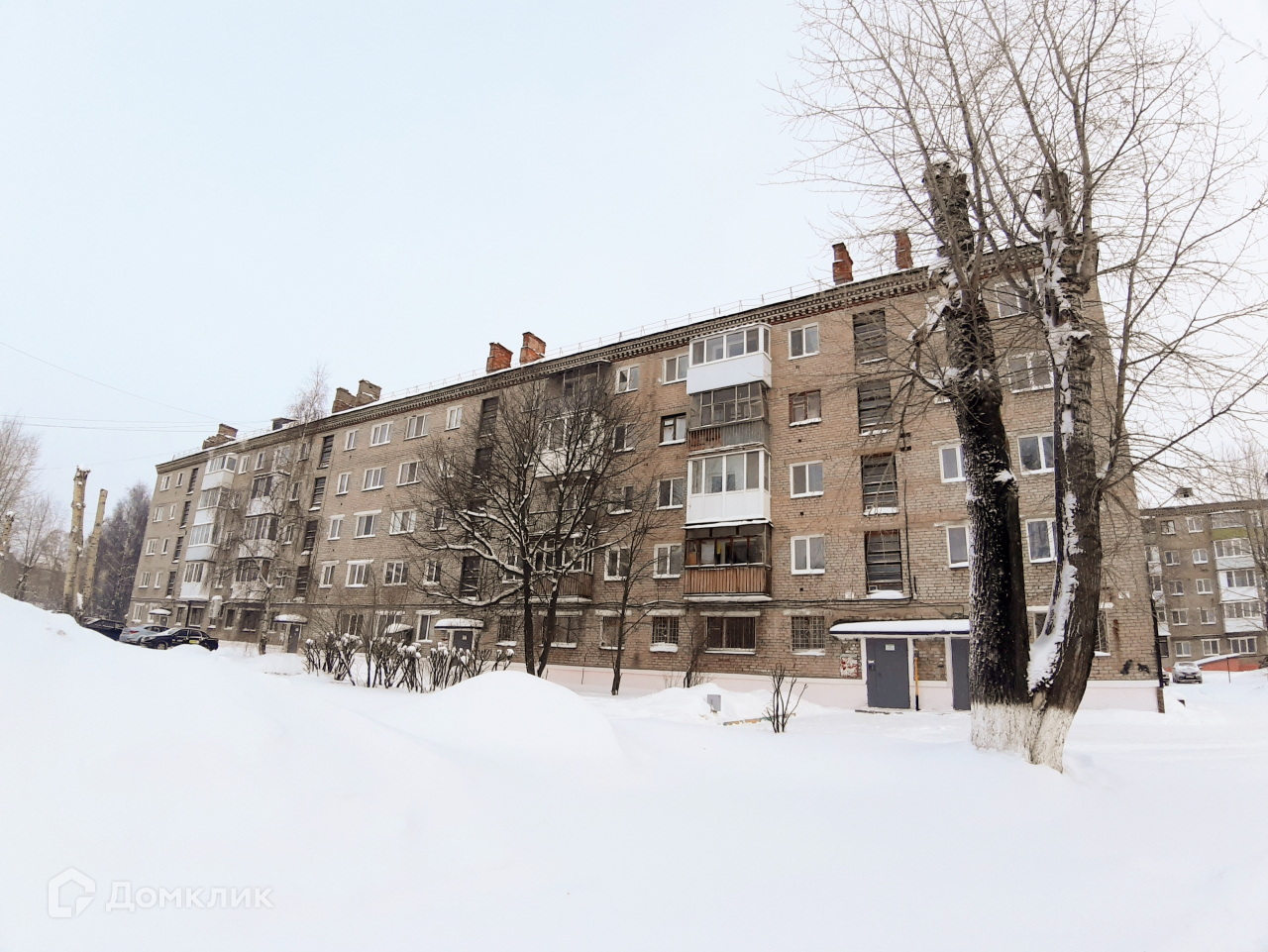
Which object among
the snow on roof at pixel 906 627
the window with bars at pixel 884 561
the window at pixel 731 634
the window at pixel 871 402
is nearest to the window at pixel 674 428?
the window at pixel 871 402

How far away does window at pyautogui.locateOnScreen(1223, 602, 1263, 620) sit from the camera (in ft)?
182

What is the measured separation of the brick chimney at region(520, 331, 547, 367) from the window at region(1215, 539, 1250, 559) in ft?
207

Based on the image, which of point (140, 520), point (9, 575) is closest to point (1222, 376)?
point (140, 520)

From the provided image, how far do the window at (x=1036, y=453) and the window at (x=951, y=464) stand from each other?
1829 mm

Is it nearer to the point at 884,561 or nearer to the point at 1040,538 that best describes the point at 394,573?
the point at 884,561

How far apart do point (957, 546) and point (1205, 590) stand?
184 feet

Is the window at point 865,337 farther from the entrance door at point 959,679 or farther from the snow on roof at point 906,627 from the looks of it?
the entrance door at point 959,679

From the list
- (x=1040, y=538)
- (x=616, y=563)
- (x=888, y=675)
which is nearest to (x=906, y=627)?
(x=888, y=675)

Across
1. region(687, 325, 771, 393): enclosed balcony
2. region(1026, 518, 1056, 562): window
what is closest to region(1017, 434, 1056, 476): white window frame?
region(1026, 518, 1056, 562): window

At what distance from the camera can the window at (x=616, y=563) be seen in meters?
26.9

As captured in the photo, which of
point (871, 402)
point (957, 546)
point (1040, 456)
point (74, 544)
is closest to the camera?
point (1040, 456)

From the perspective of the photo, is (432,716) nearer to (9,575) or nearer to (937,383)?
(937,383)

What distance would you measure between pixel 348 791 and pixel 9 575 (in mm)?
96574

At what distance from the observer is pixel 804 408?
2569 centimetres
